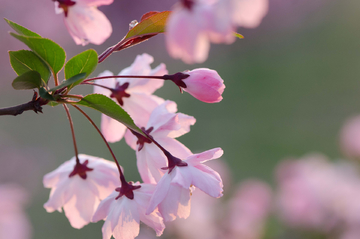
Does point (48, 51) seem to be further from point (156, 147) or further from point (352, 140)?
point (352, 140)

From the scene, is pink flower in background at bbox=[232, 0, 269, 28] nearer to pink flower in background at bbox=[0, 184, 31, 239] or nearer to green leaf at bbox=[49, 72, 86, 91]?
green leaf at bbox=[49, 72, 86, 91]

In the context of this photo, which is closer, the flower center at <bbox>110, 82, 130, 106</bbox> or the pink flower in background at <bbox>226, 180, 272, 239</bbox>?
the flower center at <bbox>110, 82, 130, 106</bbox>

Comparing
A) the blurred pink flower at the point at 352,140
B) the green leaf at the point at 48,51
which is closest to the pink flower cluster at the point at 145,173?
the green leaf at the point at 48,51

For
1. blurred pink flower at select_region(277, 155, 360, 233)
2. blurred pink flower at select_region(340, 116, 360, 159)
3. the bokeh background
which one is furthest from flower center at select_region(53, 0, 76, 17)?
the bokeh background

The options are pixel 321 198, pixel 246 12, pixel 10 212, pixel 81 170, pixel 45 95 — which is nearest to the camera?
pixel 246 12

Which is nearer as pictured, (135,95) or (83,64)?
(83,64)

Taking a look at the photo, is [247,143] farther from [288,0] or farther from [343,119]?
[288,0]

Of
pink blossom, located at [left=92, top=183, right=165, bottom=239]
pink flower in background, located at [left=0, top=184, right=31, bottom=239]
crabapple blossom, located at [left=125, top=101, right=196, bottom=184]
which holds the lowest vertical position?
pink flower in background, located at [left=0, top=184, right=31, bottom=239]

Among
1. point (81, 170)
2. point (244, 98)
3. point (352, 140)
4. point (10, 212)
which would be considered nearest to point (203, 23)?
point (81, 170)
